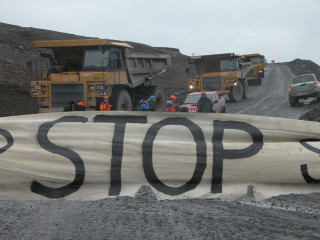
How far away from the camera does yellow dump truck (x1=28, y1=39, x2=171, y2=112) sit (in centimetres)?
1422

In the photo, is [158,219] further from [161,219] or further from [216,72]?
[216,72]

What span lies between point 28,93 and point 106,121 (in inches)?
671

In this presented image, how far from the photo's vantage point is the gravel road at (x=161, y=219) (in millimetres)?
4473

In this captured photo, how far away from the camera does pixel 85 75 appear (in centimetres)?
1427

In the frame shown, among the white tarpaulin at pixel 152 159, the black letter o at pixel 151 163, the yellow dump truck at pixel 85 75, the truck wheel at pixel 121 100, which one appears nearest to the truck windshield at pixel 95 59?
the yellow dump truck at pixel 85 75

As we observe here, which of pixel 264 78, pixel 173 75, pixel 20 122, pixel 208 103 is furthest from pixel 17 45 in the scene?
pixel 20 122

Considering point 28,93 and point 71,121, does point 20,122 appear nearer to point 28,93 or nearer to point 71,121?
point 71,121

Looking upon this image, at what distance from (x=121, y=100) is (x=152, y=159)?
10.2m

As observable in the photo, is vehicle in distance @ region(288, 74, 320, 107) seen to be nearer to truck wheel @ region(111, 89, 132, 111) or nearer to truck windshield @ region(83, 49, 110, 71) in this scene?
truck wheel @ region(111, 89, 132, 111)

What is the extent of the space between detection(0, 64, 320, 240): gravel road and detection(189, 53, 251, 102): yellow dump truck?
61.2 ft

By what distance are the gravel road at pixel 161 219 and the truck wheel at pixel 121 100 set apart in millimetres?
9085

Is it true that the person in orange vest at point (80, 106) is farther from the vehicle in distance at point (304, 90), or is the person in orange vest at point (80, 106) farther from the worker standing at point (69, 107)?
the vehicle in distance at point (304, 90)

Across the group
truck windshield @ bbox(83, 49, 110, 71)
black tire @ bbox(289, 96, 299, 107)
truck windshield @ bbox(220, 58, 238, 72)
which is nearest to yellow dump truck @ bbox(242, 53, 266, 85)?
truck windshield @ bbox(220, 58, 238, 72)

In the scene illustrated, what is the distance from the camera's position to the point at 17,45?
36.1m
